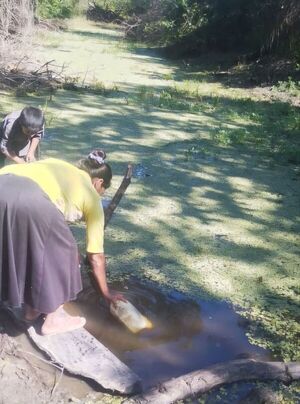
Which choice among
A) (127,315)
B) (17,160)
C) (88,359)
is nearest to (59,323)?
(88,359)

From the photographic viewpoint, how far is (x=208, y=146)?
7367 mm

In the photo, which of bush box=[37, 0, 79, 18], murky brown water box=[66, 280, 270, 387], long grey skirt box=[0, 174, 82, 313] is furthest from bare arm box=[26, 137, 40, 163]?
bush box=[37, 0, 79, 18]

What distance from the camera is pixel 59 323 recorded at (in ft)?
9.59

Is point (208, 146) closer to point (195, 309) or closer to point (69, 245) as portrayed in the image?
point (195, 309)

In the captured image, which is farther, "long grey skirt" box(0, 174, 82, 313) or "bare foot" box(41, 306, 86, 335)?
"bare foot" box(41, 306, 86, 335)

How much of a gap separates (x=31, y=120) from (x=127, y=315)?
1586 millimetres

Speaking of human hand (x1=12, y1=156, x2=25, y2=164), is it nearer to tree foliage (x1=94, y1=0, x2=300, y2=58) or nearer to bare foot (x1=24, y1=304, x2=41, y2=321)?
bare foot (x1=24, y1=304, x2=41, y2=321)

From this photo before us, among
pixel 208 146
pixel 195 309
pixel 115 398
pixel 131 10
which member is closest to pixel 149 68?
pixel 208 146

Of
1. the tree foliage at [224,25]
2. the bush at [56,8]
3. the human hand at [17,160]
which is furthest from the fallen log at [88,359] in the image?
the bush at [56,8]

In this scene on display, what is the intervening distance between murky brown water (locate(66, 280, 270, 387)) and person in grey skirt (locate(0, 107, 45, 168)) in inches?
50.1

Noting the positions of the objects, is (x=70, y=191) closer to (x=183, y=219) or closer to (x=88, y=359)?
(x=88, y=359)

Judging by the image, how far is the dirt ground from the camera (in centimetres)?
309

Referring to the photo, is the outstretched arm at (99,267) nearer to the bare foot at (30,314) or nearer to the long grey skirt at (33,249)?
the long grey skirt at (33,249)

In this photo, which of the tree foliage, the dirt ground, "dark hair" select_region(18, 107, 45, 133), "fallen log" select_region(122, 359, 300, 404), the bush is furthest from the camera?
the bush
